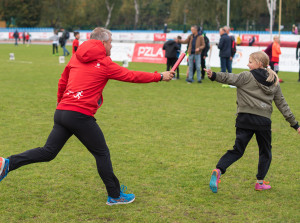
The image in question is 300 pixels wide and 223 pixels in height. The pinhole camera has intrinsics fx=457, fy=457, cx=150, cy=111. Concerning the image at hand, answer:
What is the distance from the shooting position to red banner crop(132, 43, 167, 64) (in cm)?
2648

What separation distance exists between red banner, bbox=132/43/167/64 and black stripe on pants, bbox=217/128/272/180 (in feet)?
68.5

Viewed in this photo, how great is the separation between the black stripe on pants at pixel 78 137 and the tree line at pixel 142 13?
5242cm

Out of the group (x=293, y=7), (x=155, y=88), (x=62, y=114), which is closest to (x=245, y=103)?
(x=62, y=114)

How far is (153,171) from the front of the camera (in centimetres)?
644

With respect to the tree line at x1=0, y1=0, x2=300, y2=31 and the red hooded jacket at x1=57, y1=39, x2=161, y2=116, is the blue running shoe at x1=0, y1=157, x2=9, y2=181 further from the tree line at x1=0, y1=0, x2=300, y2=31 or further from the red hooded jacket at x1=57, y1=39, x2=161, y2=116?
the tree line at x1=0, y1=0, x2=300, y2=31

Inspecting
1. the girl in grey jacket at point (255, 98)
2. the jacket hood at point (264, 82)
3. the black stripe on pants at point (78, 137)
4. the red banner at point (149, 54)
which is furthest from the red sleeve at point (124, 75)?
the red banner at point (149, 54)

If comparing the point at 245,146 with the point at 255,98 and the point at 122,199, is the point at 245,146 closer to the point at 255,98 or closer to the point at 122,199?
the point at 255,98

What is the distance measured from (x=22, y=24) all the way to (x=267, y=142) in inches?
3158

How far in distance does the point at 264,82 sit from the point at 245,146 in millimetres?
814

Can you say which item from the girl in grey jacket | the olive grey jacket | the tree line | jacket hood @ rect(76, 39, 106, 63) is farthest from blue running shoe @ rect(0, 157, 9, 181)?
the tree line

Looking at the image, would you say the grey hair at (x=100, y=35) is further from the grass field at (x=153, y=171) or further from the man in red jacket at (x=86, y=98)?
the grass field at (x=153, y=171)

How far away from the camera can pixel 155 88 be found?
51.5 feet

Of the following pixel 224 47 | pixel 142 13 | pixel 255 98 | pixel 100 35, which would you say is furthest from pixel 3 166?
pixel 142 13

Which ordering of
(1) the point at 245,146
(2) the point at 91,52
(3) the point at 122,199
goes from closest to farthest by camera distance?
(2) the point at 91,52
(3) the point at 122,199
(1) the point at 245,146
